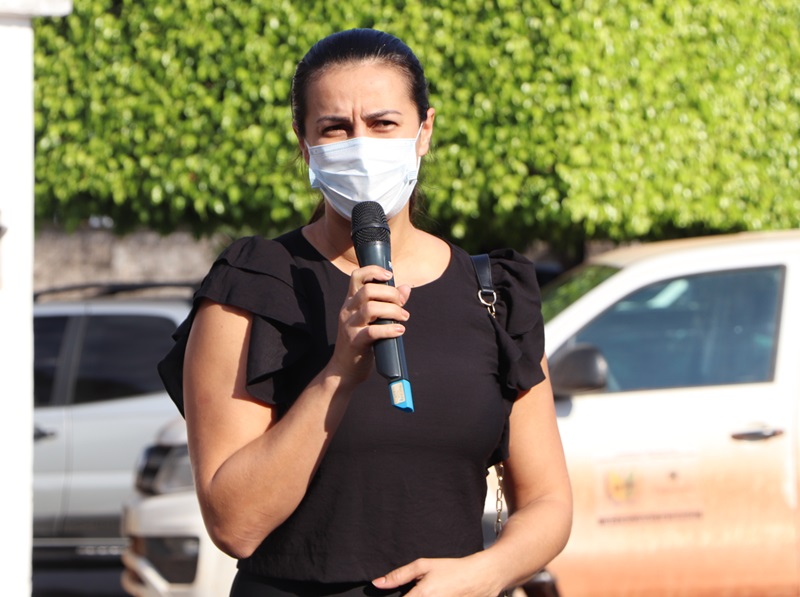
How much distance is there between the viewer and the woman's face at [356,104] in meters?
2.02

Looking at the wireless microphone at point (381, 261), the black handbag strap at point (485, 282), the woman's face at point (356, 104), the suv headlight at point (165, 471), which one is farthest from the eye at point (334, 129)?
the suv headlight at point (165, 471)

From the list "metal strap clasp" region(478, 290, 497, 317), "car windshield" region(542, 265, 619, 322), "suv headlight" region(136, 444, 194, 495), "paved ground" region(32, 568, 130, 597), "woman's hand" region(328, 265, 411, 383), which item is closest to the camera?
"woman's hand" region(328, 265, 411, 383)

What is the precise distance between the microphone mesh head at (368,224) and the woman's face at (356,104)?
0.13 metres

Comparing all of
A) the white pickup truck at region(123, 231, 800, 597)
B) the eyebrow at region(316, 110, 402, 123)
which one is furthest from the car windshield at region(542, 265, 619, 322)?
the eyebrow at region(316, 110, 402, 123)

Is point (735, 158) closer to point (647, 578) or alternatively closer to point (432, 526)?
point (647, 578)

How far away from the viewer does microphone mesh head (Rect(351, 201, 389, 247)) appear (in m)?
1.87

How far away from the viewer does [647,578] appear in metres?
4.50


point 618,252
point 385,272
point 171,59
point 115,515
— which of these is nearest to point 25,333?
point 385,272

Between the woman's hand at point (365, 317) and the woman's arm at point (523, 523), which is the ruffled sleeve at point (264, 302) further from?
the woman's arm at point (523, 523)

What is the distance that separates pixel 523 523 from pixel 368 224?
0.57 metres

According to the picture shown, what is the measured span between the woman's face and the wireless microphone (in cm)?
13

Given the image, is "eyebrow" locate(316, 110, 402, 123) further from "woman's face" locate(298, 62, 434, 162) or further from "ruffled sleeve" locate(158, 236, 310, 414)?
"ruffled sleeve" locate(158, 236, 310, 414)

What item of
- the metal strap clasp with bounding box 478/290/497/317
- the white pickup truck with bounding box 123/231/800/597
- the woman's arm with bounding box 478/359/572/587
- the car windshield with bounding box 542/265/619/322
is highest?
the metal strap clasp with bounding box 478/290/497/317

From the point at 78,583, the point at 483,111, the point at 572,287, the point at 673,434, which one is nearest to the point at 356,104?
the point at 673,434
